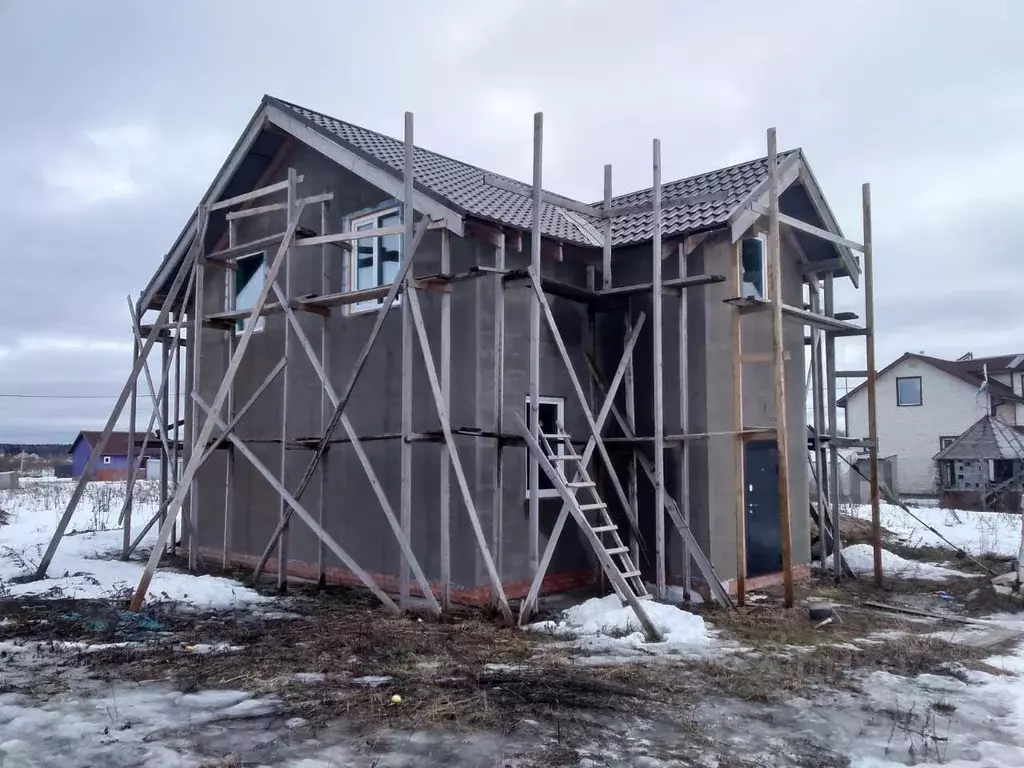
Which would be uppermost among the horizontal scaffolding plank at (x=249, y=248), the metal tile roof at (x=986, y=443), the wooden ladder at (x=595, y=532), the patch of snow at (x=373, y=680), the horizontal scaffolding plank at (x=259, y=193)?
the horizontal scaffolding plank at (x=259, y=193)

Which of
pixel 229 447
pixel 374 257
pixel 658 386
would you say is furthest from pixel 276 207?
pixel 658 386

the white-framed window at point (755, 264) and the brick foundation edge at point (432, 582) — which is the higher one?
the white-framed window at point (755, 264)

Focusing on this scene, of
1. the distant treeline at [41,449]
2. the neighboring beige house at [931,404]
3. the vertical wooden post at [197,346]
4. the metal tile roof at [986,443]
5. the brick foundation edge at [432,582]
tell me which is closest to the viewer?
the brick foundation edge at [432,582]

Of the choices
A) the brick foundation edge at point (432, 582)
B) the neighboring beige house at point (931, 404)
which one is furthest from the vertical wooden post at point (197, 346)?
the neighboring beige house at point (931, 404)

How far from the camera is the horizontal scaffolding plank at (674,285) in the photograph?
32.7ft

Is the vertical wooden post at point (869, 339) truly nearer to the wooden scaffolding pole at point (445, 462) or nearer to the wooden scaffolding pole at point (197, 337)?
the wooden scaffolding pole at point (445, 462)

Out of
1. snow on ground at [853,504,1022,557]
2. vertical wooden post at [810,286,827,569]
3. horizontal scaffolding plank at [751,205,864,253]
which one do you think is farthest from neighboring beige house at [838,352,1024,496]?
horizontal scaffolding plank at [751,205,864,253]

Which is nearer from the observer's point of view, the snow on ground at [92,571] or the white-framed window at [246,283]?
the snow on ground at [92,571]

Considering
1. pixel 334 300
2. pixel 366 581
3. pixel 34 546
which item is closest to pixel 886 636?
pixel 366 581

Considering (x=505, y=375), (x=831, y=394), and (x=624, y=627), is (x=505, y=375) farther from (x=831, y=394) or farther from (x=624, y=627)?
(x=831, y=394)

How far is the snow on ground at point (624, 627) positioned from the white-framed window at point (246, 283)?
7.16 metres

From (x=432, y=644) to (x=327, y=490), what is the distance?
426 cm

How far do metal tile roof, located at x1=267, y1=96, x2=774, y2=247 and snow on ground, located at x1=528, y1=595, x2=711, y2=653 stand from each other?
14.7 ft

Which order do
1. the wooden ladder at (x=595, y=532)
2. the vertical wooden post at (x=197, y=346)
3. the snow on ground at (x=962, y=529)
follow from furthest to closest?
the snow on ground at (x=962, y=529) < the vertical wooden post at (x=197, y=346) < the wooden ladder at (x=595, y=532)
